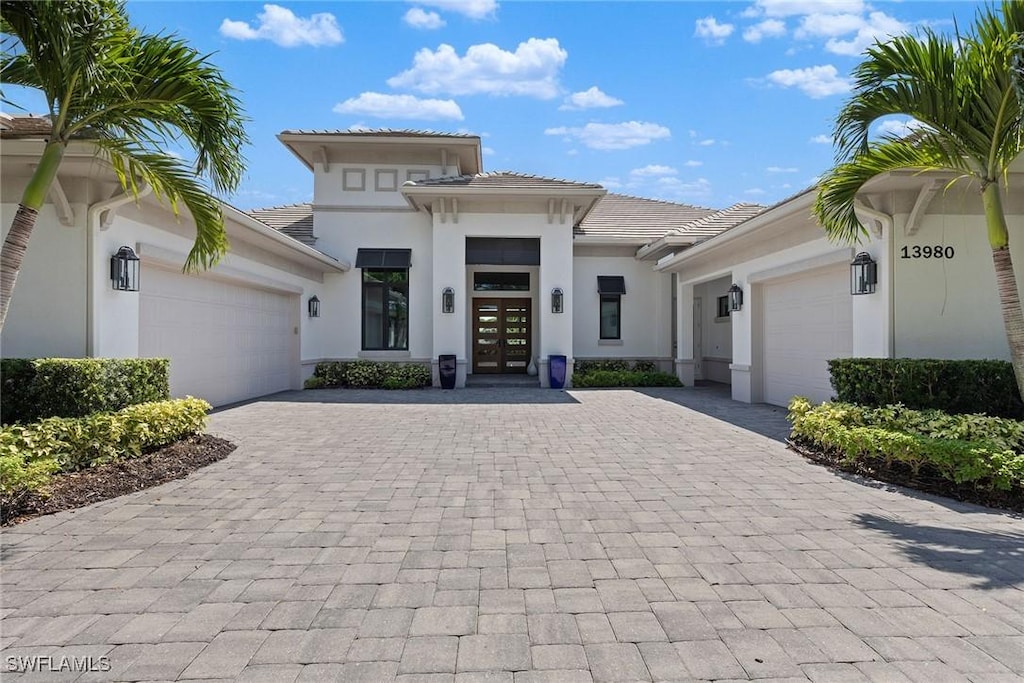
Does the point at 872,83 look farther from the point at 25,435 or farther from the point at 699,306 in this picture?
the point at 699,306

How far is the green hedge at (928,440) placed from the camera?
4.87 m

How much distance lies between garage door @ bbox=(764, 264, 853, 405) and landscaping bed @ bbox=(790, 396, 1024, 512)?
271cm

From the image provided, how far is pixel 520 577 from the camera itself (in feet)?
11.1

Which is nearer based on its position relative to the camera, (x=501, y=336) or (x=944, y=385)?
(x=944, y=385)

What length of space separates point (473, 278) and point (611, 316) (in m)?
4.43

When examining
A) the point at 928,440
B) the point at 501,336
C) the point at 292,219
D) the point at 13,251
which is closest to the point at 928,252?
the point at 928,440

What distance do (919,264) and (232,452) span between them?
9450mm

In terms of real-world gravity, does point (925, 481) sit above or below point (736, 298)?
below

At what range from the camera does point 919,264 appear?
753 cm

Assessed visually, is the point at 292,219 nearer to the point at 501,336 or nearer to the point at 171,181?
the point at 501,336

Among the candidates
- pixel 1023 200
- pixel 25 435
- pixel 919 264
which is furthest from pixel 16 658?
pixel 1023 200

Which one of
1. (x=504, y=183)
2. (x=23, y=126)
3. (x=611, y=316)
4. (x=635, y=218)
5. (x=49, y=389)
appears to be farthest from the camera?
(x=635, y=218)

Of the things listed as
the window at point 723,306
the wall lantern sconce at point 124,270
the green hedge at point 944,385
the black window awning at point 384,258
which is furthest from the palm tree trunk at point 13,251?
the window at point 723,306

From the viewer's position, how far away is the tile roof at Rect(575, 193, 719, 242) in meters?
16.5
